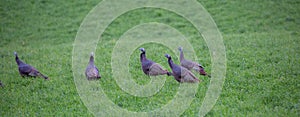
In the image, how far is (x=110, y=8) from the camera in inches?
1267

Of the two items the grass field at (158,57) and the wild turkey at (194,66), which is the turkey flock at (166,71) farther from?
the grass field at (158,57)

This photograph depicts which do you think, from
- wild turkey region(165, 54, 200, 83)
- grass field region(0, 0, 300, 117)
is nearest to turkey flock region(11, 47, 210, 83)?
wild turkey region(165, 54, 200, 83)

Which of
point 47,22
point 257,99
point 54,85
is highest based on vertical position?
point 47,22

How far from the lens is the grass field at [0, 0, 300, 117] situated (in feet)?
38.1

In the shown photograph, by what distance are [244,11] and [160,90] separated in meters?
17.9

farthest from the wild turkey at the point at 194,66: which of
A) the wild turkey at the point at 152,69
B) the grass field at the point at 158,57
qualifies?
the wild turkey at the point at 152,69

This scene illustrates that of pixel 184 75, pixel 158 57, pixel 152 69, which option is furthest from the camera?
pixel 158 57

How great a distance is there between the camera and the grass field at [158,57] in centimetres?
1160

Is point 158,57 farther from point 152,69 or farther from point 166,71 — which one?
point 166,71

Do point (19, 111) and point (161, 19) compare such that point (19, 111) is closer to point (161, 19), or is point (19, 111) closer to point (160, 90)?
point (160, 90)

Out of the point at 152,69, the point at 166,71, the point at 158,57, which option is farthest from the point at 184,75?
the point at 158,57

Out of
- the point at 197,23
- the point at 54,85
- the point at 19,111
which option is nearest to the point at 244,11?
the point at 197,23

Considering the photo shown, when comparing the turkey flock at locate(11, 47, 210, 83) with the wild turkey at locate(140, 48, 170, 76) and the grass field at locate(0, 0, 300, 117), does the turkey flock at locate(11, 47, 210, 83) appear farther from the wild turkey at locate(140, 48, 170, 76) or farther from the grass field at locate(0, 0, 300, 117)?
the grass field at locate(0, 0, 300, 117)

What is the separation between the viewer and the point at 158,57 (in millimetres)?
17219
